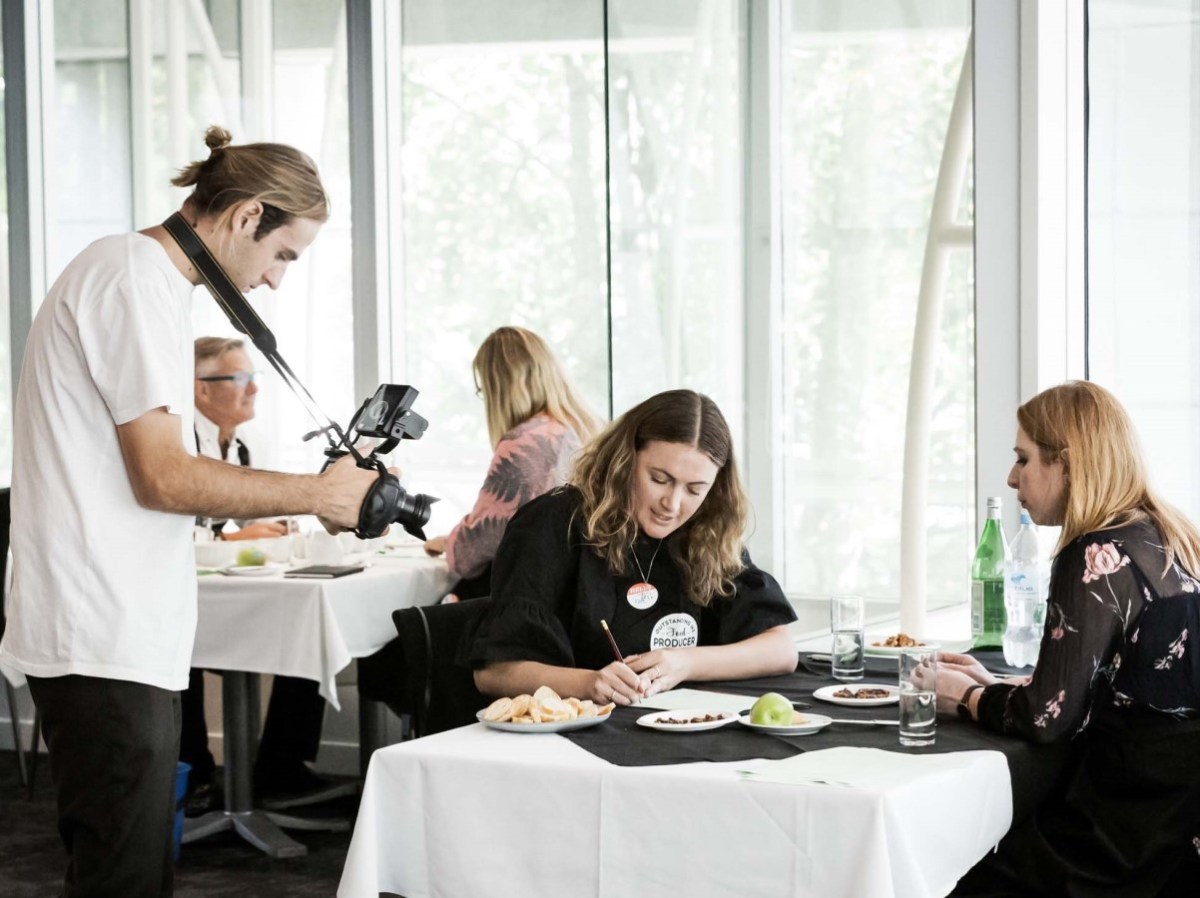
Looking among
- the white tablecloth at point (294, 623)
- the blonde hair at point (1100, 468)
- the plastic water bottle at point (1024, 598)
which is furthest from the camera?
the white tablecloth at point (294, 623)

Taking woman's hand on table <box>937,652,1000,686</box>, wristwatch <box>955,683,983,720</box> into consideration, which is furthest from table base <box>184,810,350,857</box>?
wristwatch <box>955,683,983,720</box>

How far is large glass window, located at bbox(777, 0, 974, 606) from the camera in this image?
12.0 feet

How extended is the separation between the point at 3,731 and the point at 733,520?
397 cm

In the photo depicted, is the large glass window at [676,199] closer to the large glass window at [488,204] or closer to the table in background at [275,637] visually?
the large glass window at [488,204]

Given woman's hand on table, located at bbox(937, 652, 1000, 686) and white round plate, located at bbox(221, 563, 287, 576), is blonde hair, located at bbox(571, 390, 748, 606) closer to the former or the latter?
woman's hand on table, located at bbox(937, 652, 1000, 686)

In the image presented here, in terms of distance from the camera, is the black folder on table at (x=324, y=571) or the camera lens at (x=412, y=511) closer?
the camera lens at (x=412, y=511)


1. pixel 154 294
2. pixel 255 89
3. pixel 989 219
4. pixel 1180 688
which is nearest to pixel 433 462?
pixel 255 89

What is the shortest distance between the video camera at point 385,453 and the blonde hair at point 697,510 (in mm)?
322

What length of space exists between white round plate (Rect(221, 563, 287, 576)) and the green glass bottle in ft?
6.45

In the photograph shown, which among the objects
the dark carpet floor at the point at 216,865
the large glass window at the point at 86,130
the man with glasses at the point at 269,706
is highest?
the large glass window at the point at 86,130

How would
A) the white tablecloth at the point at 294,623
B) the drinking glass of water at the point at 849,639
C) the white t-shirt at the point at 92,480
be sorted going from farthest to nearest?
the white tablecloth at the point at 294,623 → the drinking glass of water at the point at 849,639 → the white t-shirt at the point at 92,480

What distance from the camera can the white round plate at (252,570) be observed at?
4.00 meters

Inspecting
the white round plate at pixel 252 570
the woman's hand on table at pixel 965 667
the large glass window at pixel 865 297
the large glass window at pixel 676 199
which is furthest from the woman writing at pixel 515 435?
the woman's hand on table at pixel 965 667

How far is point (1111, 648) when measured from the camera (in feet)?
6.89
